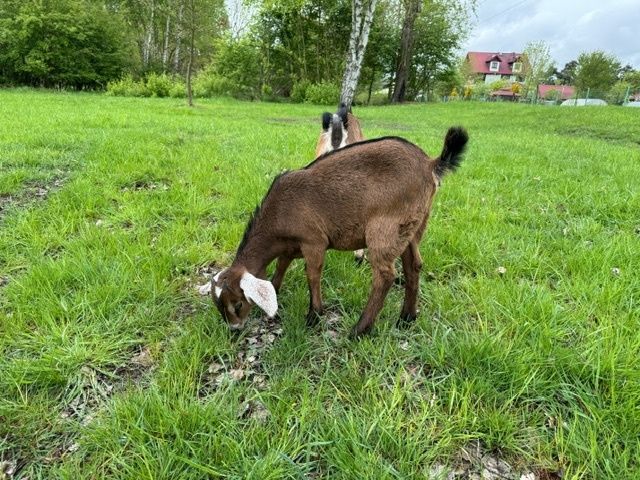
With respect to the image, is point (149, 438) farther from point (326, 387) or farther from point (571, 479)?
point (571, 479)

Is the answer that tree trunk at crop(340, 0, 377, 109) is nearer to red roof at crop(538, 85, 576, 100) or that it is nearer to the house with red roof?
red roof at crop(538, 85, 576, 100)

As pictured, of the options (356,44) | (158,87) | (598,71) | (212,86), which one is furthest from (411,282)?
(598,71)

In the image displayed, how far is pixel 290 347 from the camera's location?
2.52 m

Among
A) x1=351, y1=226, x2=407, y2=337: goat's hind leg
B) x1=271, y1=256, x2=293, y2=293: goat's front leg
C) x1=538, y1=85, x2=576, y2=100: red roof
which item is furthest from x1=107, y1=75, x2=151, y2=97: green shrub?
x1=538, y1=85, x2=576, y2=100: red roof

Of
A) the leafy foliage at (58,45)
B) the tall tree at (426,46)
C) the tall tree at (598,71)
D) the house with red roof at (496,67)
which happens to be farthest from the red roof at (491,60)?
the leafy foliage at (58,45)

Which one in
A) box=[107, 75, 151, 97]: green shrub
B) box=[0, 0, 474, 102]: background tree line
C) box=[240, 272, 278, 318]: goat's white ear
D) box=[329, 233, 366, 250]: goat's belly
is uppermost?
box=[0, 0, 474, 102]: background tree line

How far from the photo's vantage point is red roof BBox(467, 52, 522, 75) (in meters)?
77.3

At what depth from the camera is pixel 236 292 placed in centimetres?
259

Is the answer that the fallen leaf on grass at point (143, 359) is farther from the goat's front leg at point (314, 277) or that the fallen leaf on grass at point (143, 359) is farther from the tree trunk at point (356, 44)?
the tree trunk at point (356, 44)

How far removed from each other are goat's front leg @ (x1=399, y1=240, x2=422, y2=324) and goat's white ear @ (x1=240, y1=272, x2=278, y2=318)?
0.91 metres

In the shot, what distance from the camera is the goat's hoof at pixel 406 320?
2.73 metres

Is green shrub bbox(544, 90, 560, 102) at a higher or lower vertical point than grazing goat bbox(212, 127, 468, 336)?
higher

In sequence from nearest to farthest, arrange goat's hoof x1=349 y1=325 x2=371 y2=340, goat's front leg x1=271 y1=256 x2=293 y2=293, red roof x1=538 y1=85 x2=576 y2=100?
goat's hoof x1=349 y1=325 x2=371 y2=340 < goat's front leg x1=271 y1=256 x2=293 y2=293 < red roof x1=538 y1=85 x2=576 y2=100

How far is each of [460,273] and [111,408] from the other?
2604 mm
